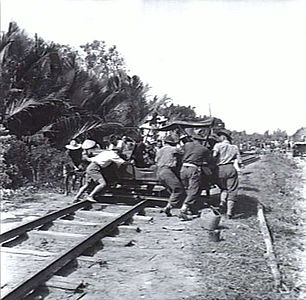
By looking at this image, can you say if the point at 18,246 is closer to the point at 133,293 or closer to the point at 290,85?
the point at 133,293

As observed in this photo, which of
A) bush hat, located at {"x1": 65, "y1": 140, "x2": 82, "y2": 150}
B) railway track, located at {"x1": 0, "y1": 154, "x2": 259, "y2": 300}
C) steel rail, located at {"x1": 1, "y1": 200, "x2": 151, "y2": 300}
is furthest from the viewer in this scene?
bush hat, located at {"x1": 65, "y1": 140, "x2": 82, "y2": 150}

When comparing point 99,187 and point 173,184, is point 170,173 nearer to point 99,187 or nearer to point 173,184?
point 173,184

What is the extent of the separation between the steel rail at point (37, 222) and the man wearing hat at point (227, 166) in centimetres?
159

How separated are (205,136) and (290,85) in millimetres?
2947

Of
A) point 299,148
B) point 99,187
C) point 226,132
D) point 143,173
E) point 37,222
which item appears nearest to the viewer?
point 299,148

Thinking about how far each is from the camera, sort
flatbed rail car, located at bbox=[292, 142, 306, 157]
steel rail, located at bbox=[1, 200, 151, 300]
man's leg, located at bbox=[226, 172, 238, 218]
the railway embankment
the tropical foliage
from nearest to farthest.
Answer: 1. steel rail, located at bbox=[1, 200, 151, 300]
2. the railway embankment
3. flatbed rail car, located at bbox=[292, 142, 306, 157]
4. the tropical foliage
5. man's leg, located at bbox=[226, 172, 238, 218]

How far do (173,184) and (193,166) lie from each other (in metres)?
0.36

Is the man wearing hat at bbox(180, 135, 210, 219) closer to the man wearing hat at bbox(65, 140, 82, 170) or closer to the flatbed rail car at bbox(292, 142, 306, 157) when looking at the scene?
the flatbed rail car at bbox(292, 142, 306, 157)

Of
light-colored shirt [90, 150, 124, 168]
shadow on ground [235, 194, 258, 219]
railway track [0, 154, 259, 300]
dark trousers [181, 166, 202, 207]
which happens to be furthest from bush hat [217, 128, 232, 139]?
light-colored shirt [90, 150, 124, 168]

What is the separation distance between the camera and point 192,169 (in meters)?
5.06

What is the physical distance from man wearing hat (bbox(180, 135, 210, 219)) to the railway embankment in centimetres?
25

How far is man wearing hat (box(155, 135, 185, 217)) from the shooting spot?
5277mm

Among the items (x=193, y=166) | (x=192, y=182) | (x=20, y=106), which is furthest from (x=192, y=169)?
(x=20, y=106)

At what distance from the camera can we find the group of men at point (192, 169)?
5035 millimetres
